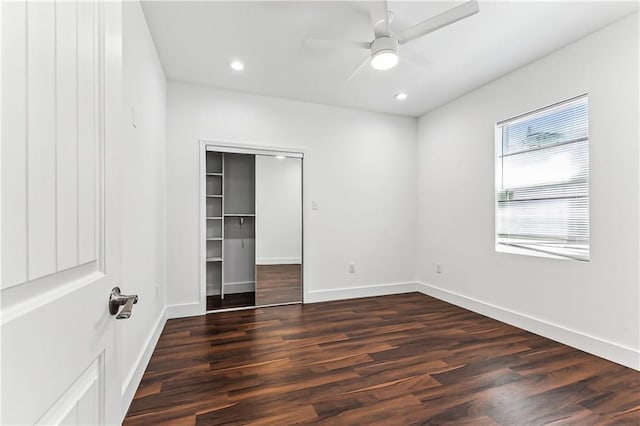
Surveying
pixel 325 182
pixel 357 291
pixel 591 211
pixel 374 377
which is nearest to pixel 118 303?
pixel 374 377

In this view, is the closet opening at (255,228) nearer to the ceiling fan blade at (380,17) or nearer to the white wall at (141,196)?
the white wall at (141,196)

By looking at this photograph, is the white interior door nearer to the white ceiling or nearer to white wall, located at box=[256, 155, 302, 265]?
the white ceiling

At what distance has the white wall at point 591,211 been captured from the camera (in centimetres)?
231

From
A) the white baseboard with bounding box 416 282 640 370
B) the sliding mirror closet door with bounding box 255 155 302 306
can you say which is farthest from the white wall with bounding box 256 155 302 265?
the white baseboard with bounding box 416 282 640 370

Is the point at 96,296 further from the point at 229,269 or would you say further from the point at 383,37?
the point at 229,269

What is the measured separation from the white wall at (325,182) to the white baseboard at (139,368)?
2.27 feet

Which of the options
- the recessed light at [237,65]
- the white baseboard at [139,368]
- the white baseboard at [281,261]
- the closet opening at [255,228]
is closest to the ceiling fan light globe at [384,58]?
the recessed light at [237,65]

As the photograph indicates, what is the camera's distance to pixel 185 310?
3408mm

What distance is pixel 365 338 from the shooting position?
2.79 m

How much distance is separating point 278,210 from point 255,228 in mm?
375

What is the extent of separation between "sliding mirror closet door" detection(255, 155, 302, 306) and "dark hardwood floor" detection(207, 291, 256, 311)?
12cm

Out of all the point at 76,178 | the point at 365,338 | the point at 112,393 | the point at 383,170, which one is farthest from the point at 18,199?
the point at 383,170

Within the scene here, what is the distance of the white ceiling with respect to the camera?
2221mm

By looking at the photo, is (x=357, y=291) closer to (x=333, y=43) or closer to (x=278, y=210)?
(x=278, y=210)
